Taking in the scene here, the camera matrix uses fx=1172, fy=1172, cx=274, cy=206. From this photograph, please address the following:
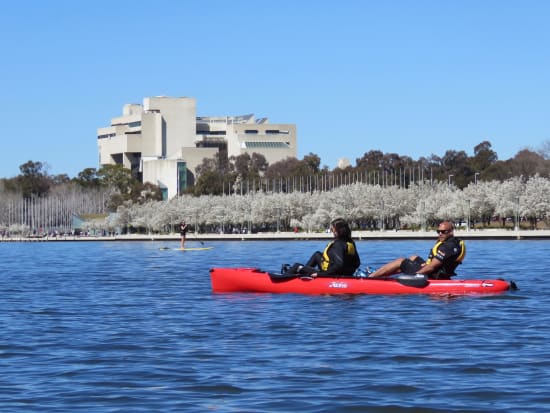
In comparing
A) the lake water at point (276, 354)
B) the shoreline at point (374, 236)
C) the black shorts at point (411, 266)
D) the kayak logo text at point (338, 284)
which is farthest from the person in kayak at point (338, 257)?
the shoreline at point (374, 236)

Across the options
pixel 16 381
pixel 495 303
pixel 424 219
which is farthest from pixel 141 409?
pixel 424 219

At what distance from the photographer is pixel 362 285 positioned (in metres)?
31.3

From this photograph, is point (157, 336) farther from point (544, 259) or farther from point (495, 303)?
point (544, 259)

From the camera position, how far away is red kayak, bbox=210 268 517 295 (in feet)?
100

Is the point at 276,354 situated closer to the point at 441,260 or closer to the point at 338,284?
the point at 338,284

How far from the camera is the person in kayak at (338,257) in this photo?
31280 millimetres

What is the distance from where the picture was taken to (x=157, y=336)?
929 inches

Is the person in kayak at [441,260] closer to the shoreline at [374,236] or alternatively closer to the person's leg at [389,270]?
the person's leg at [389,270]

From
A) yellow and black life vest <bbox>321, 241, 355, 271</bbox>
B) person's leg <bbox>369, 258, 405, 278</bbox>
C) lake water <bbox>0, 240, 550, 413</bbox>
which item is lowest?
lake water <bbox>0, 240, 550, 413</bbox>

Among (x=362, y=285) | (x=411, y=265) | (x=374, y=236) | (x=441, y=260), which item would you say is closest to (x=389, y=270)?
(x=411, y=265)

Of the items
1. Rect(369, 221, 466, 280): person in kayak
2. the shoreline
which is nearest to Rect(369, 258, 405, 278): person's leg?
Rect(369, 221, 466, 280): person in kayak

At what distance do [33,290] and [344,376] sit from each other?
2346 cm

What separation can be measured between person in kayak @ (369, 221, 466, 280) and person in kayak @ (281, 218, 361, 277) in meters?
1.09

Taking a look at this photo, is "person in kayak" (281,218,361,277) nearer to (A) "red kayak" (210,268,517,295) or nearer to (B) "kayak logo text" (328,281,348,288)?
(A) "red kayak" (210,268,517,295)
